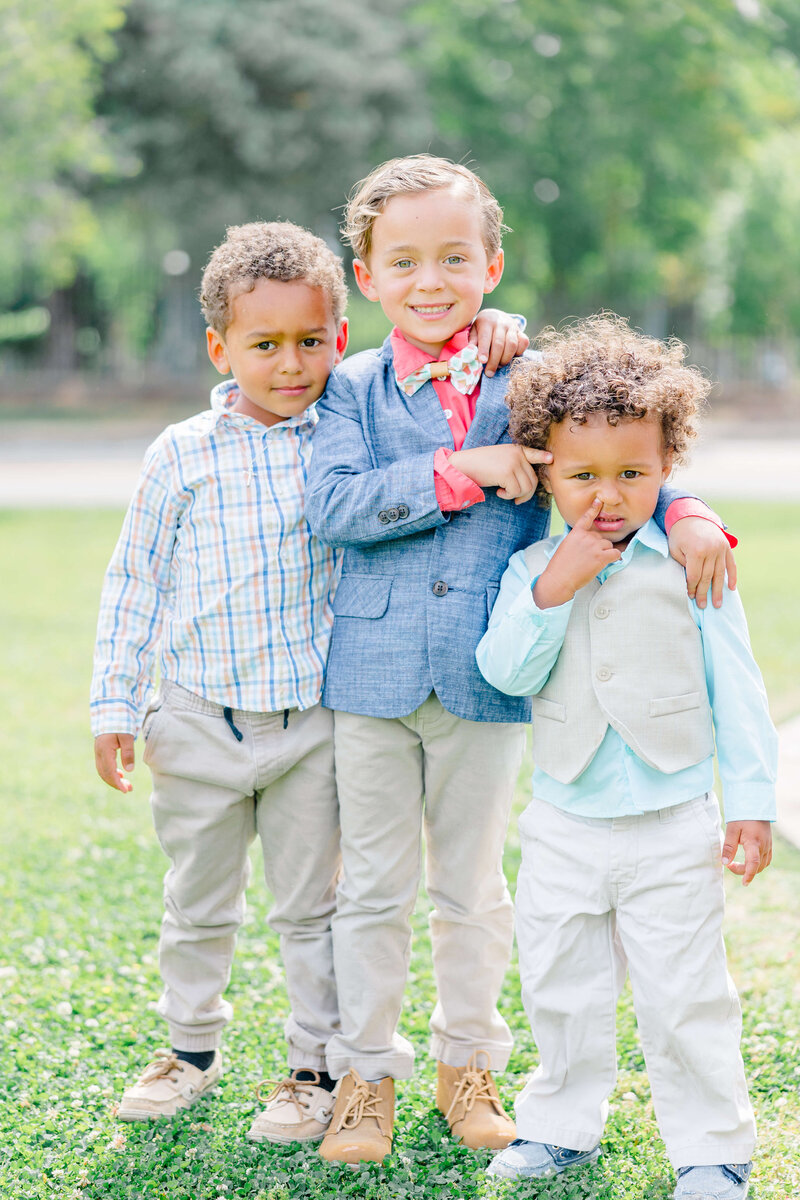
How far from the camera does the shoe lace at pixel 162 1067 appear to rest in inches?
105

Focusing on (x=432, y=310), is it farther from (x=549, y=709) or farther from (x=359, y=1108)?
(x=359, y=1108)

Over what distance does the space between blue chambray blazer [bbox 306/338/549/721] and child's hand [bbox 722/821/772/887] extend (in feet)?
1.51

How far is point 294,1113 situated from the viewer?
254cm

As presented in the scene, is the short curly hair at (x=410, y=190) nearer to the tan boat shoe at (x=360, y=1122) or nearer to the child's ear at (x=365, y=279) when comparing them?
the child's ear at (x=365, y=279)

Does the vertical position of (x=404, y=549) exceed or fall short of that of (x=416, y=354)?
it falls short

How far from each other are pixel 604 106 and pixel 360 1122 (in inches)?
859

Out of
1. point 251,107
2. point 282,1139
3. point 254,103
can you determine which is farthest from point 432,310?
point 254,103

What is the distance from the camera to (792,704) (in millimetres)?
5699

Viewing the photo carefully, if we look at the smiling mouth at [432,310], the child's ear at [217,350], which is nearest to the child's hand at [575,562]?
the smiling mouth at [432,310]

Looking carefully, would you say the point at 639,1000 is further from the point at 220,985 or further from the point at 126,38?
the point at 126,38

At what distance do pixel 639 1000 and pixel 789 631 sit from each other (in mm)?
5321

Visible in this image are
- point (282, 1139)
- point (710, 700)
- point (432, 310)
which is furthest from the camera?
point (282, 1139)

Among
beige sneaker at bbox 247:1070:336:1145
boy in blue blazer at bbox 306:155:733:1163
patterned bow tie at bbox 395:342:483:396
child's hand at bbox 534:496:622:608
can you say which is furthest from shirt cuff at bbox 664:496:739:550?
beige sneaker at bbox 247:1070:336:1145

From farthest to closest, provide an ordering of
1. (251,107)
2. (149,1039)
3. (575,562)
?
(251,107) → (149,1039) → (575,562)
